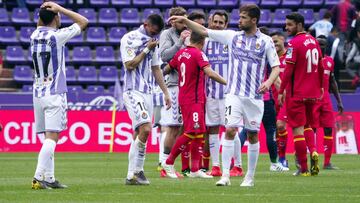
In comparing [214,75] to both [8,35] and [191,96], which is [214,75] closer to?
[191,96]

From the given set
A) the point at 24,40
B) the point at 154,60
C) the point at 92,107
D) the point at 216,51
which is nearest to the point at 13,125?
the point at 92,107

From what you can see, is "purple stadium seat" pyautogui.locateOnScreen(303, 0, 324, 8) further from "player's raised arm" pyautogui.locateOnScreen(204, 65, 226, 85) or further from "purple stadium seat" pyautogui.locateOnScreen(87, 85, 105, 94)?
"player's raised arm" pyautogui.locateOnScreen(204, 65, 226, 85)

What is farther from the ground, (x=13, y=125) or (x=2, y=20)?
(x=2, y=20)

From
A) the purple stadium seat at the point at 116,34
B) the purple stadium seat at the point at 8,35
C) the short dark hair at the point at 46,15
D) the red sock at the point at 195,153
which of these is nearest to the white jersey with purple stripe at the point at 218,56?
A: the red sock at the point at 195,153

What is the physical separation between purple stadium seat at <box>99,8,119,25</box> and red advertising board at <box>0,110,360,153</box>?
7.85 metres

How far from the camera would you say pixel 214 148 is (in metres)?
15.6

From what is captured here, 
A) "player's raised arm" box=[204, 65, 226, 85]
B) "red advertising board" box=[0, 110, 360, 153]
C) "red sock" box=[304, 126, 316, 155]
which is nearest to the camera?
"player's raised arm" box=[204, 65, 226, 85]

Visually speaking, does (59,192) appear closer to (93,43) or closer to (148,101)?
(148,101)

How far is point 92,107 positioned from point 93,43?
644cm

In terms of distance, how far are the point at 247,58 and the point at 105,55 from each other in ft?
58.6

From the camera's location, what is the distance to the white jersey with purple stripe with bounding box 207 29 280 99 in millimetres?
12898

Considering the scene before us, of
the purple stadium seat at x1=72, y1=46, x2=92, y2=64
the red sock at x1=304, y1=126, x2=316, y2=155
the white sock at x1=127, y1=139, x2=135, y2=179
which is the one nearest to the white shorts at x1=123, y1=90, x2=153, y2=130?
the white sock at x1=127, y1=139, x2=135, y2=179

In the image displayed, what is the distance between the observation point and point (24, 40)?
31.0m

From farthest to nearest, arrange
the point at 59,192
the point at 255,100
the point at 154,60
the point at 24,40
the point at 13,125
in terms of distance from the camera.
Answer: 1. the point at 24,40
2. the point at 13,125
3. the point at 154,60
4. the point at 255,100
5. the point at 59,192
